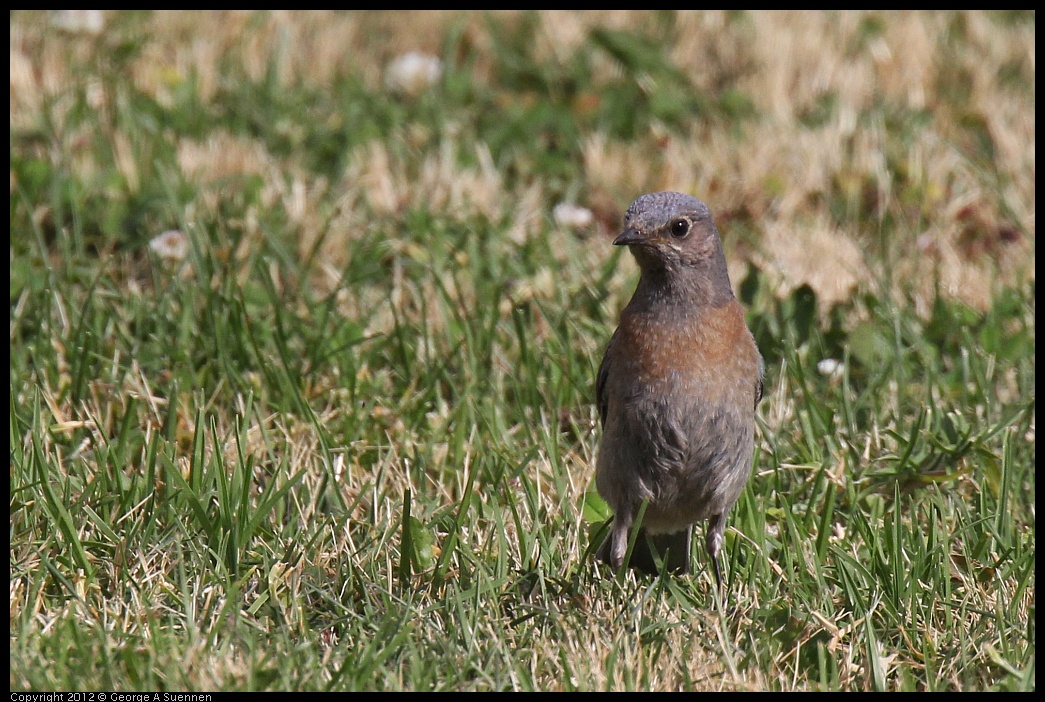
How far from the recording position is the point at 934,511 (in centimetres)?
470

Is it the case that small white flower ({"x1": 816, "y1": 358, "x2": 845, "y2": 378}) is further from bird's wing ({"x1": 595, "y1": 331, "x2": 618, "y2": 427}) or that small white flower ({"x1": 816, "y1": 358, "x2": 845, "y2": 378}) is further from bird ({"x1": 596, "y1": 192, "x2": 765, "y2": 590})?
bird's wing ({"x1": 595, "y1": 331, "x2": 618, "y2": 427})

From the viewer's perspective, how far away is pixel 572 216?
6895mm

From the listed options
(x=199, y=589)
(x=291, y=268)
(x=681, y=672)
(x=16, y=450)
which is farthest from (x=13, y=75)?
(x=681, y=672)

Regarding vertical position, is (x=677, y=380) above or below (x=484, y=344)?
above

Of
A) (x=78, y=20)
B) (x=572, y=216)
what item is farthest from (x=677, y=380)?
(x=78, y=20)

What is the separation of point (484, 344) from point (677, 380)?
5.18ft

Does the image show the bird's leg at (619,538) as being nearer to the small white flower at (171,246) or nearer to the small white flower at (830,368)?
the small white flower at (830,368)

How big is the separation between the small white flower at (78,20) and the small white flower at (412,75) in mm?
1811

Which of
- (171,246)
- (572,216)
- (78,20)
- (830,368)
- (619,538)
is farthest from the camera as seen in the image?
(78,20)

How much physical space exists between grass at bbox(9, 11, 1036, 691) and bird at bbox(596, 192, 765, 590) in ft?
0.95

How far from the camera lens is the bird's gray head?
4383 millimetres

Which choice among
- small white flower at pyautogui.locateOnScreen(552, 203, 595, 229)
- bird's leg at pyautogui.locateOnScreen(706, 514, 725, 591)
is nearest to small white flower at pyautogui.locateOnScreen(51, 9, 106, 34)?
small white flower at pyautogui.locateOnScreen(552, 203, 595, 229)

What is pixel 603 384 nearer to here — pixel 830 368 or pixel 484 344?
pixel 484 344

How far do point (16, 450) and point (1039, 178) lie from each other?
5.46 meters
